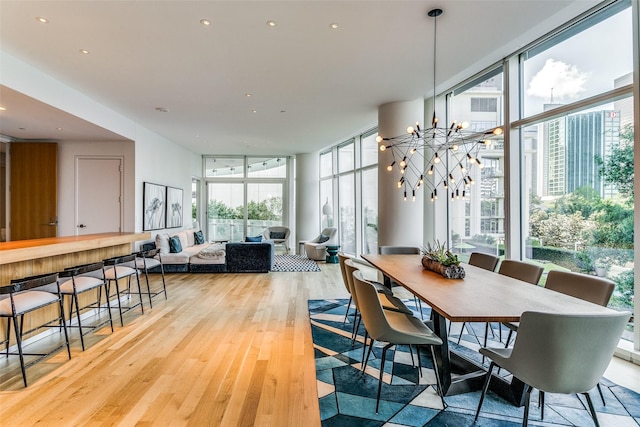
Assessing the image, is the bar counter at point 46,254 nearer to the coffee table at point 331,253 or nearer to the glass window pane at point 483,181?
the glass window pane at point 483,181

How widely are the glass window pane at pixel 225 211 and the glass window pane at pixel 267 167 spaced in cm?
64

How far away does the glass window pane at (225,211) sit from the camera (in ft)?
33.1

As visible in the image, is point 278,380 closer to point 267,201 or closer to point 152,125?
point 152,125

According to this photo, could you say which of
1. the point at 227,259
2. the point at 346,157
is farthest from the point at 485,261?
the point at 346,157

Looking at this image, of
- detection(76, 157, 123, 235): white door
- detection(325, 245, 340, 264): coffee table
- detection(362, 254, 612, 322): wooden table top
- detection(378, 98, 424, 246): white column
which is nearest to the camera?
detection(362, 254, 612, 322): wooden table top

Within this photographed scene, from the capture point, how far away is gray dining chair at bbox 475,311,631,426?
4.86ft

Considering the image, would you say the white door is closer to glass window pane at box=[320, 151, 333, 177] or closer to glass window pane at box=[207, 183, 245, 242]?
glass window pane at box=[207, 183, 245, 242]

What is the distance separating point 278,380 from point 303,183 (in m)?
7.61

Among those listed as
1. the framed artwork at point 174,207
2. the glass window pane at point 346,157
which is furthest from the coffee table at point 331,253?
the framed artwork at point 174,207

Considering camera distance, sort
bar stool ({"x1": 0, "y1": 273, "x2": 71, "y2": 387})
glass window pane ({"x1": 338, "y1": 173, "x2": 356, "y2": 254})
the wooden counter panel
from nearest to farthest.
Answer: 1. bar stool ({"x1": 0, "y1": 273, "x2": 71, "y2": 387})
2. the wooden counter panel
3. glass window pane ({"x1": 338, "y1": 173, "x2": 356, "y2": 254})

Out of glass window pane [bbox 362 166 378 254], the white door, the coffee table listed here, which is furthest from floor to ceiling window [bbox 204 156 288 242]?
the white door

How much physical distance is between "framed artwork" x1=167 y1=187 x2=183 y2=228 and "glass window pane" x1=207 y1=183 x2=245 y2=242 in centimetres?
171

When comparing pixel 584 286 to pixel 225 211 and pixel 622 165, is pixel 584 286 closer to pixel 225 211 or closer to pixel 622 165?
pixel 622 165

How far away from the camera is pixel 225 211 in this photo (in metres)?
10.1
